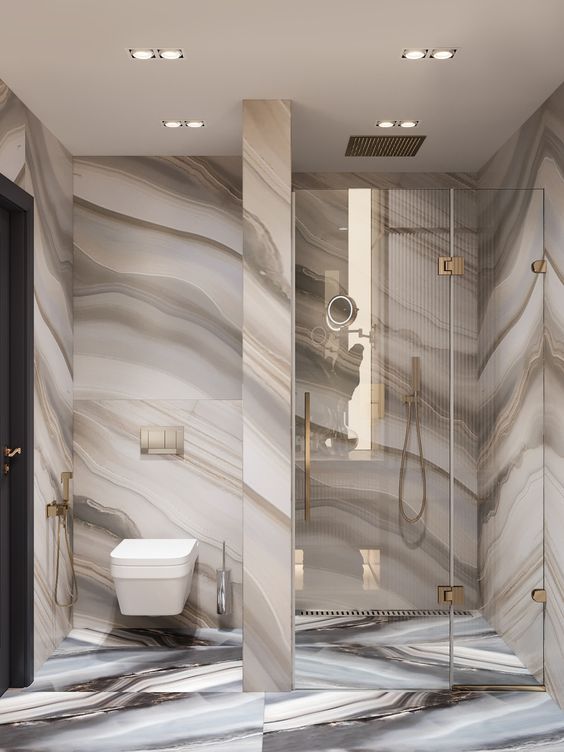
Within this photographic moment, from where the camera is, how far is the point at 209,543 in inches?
153

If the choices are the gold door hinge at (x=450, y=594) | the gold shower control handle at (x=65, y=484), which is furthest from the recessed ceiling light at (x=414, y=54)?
the gold shower control handle at (x=65, y=484)

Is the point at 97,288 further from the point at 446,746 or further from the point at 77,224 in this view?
the point at 446,746

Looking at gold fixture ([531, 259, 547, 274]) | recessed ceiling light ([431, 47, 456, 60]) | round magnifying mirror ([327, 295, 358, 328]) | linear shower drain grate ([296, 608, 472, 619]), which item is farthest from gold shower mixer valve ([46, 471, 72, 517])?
recessed ceiling light ([431, 47, 456, 60])

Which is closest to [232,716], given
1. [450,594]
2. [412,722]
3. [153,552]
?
[412,722]

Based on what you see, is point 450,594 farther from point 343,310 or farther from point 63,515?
point 63,515

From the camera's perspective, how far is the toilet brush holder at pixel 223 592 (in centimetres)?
375

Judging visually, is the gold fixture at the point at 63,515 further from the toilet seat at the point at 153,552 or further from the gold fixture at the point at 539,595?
the gold fixture at the point at 539,595

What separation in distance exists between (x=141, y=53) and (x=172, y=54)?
112mm

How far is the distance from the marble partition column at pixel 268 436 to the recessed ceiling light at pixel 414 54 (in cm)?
66

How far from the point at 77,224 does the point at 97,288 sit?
1.20 feet

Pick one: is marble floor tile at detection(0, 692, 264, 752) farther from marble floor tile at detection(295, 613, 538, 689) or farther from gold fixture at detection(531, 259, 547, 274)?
gold fixture at detection(531, 259, 547, 274)

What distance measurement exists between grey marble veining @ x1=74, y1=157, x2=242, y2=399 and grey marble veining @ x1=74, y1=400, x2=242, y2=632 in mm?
139

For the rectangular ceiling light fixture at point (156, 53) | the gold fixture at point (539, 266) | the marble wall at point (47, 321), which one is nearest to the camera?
the rectangular ceiling light fixture at point (156, 53)

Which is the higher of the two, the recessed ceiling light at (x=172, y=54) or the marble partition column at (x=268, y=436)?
the recessed ceiling light at (x=172, y=54)
